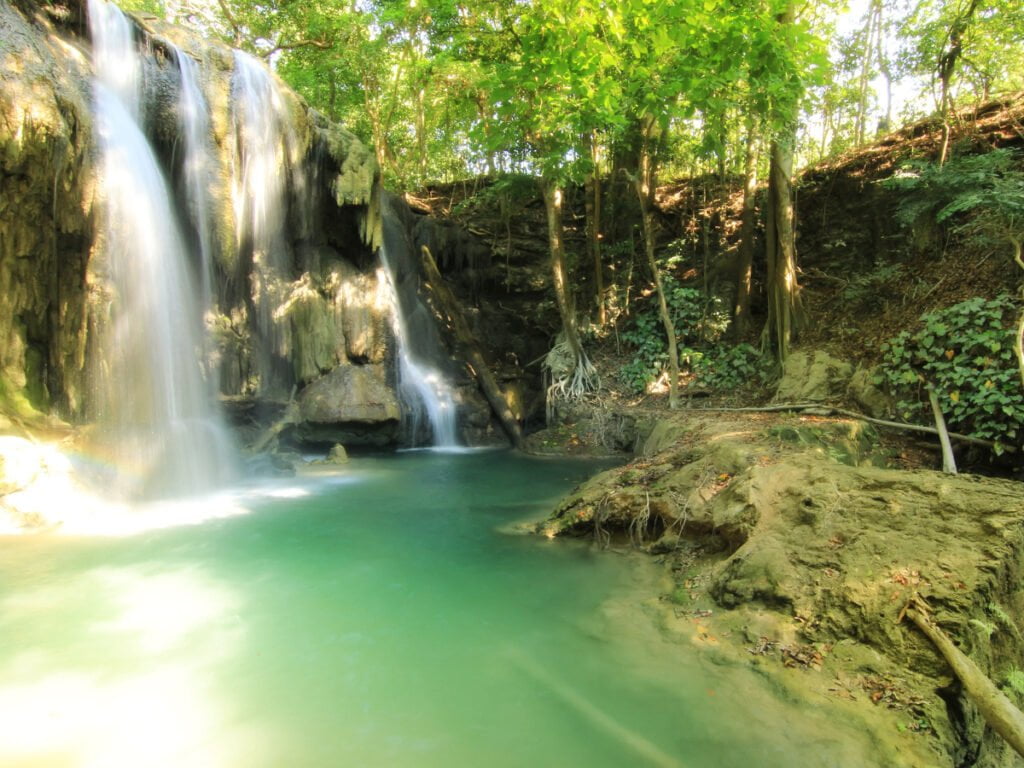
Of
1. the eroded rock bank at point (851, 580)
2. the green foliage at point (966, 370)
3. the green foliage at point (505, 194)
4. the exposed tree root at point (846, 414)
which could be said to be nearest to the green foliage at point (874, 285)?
the green foliage at point (966, 370)

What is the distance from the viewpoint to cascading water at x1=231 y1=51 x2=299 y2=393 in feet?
32.7

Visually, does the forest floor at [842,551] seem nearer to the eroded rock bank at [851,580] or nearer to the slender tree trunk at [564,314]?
the eroded rock bank at [851,580]

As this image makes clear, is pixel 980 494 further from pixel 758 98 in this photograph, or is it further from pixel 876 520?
pixel 758 98

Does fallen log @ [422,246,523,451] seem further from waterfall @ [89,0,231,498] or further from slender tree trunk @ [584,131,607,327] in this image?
waterfall @ [89,0,231,498]

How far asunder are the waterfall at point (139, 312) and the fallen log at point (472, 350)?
5.59 meters

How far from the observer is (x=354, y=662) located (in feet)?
12.3

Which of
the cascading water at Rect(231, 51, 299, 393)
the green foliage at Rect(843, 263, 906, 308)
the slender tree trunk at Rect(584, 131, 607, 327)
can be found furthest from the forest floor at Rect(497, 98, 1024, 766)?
the cascading water at Rect(231, 51, 299, 393)

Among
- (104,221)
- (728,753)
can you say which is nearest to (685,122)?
→ (104,221)

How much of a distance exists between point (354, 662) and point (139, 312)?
22.5 ft

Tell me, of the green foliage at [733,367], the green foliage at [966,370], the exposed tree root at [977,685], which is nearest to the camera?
the exposed tree root at [977,685]

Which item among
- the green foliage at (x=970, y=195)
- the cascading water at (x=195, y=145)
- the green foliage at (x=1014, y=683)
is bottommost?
the green foliage at (x=1014, y=683)

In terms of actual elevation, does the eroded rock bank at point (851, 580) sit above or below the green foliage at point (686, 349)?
below

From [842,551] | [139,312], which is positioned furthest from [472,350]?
[842,551]

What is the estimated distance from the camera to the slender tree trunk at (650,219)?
10.9 meters
